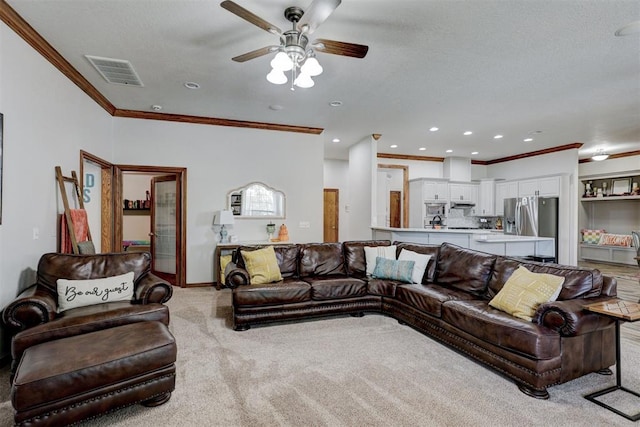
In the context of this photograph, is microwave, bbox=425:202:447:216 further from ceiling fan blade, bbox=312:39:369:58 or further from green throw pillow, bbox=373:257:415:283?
ceiling fan blade, bbox=312:39:369:58

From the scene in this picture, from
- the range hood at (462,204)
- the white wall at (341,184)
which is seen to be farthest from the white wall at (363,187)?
the range hood at (462,204)

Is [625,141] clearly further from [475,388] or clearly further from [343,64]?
[475,388]

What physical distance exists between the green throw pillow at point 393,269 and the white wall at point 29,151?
3.68 m

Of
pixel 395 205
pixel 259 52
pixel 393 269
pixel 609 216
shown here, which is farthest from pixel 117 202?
pixel 609 216

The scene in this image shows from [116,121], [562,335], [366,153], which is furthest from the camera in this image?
[366,153]

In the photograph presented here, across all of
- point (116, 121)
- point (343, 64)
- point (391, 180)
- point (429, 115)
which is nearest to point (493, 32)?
point (343, 64)

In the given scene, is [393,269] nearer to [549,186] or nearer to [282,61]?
[282,61]

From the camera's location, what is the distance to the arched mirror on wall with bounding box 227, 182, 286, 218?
5871mm

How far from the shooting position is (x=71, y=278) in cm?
297

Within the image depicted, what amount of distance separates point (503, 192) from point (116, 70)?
356 inches

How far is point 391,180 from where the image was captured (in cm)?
914

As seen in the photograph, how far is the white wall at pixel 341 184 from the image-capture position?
9.37 m

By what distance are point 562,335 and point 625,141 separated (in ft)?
24.0

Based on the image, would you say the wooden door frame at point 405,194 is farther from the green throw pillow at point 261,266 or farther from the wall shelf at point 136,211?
the wall shelf at point 136,211
